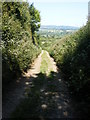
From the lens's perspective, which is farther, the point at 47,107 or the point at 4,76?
the point at 4,76

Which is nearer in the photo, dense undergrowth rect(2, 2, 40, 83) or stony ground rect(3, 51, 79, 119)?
stony ground rect(3, 51, 79, 119)

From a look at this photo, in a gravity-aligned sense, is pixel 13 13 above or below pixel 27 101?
above

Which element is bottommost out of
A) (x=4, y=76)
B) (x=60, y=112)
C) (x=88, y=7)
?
(x=60, y=112)

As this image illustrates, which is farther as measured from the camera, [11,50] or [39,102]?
[11,50]

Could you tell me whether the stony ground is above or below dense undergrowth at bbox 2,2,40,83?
below

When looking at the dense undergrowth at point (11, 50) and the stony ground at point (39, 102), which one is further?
the dense undergrowth at point (11, 50)

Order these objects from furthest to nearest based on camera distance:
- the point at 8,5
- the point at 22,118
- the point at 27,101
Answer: the point at 8,5 < the point at 27,101 < the point at 22,118

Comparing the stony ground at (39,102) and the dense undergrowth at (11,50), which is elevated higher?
the dense undergrowth at (11,50)

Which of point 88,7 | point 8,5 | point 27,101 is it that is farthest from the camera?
point 8,5

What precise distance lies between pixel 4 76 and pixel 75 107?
115 inches

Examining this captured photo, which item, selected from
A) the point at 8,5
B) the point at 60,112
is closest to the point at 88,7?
the point at 8,5

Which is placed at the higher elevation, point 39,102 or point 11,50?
point 11,50

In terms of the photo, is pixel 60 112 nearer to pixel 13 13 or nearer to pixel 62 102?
pixel 62 102

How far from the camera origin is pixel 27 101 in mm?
6230
